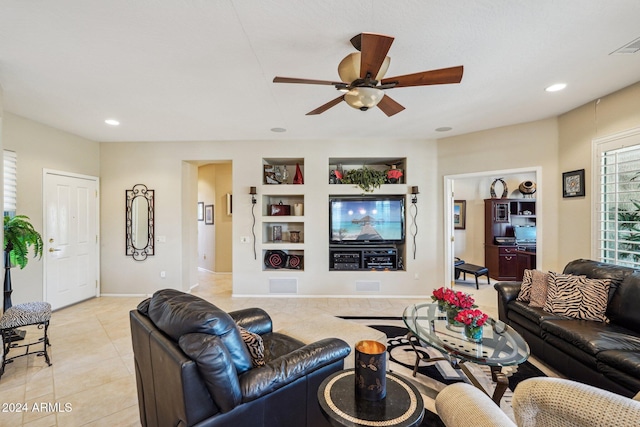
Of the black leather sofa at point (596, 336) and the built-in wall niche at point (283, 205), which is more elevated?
the built-in wall niche at point (283, 205)

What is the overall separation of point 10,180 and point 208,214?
3.61 metres

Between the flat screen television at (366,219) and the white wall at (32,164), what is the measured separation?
4.24 m

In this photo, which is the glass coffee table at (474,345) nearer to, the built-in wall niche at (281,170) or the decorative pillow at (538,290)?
the decorative pillow at (538,290)

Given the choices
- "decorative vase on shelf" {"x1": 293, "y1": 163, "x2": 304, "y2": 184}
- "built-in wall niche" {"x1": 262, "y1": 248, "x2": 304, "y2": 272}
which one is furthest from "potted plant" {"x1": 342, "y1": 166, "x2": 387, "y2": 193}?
"built-in wall niche" {"x1": 262, "y1": 248, "x2": 304, "y2": 272}

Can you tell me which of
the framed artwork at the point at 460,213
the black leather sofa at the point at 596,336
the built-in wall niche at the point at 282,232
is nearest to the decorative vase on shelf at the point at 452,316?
the black leather sofa at the point at 596,336

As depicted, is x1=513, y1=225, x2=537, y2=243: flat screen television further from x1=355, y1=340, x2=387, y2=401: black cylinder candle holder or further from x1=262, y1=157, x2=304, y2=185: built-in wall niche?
x1=355, y1=340, x2=387, y2=401: black cylinder candle holder

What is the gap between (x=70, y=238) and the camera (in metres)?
4.30

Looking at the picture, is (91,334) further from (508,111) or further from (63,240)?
(508,111)

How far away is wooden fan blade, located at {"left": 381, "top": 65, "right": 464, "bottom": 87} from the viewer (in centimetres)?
179

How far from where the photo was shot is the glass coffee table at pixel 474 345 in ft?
5.98

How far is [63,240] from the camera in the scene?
4.18m

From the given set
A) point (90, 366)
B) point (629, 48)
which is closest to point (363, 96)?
point (629, 48)

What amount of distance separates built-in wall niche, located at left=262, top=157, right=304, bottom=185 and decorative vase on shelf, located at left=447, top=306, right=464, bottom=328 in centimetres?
323

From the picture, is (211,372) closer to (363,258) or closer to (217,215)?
(363,258)
